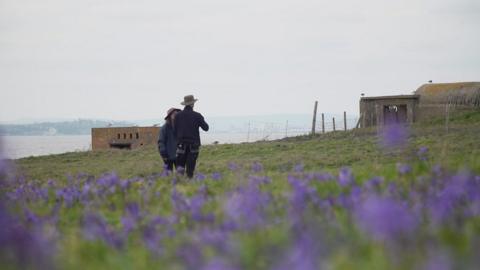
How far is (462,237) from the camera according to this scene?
3812mm

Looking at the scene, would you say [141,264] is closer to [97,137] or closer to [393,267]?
[393,267]

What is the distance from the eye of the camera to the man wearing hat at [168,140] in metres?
13.4

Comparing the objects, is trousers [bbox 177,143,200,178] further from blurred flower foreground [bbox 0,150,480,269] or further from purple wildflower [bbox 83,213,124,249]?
purple wildflower [bbox 83,213,124,249]

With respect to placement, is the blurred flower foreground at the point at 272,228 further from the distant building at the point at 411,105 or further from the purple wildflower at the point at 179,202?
the distant building at the point at 411,105

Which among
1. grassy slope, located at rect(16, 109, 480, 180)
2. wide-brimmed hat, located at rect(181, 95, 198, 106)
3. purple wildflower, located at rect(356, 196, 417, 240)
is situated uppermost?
wide-brimmed hat, located at rect(181, 95, 198, 106)

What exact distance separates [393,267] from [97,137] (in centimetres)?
4860

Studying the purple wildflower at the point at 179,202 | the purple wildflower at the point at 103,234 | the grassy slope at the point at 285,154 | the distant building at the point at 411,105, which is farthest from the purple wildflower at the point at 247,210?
the distant building at the point at 411,105

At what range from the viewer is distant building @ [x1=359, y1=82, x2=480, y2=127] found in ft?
134

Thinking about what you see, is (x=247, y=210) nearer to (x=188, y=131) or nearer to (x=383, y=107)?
(x=188, y=131)

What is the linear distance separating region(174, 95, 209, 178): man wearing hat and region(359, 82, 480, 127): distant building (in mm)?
28454

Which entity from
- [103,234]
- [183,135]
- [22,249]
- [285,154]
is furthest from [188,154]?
[285,154]

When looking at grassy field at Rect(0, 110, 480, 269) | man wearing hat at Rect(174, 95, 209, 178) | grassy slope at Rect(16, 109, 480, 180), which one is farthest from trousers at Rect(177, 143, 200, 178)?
grassy field at Rect(0, 110, 480, 269)

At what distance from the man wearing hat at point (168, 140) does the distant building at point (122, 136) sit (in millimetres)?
36140

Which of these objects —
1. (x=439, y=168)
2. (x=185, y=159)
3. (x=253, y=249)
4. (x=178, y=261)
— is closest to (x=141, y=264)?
(x=178, y=261)
